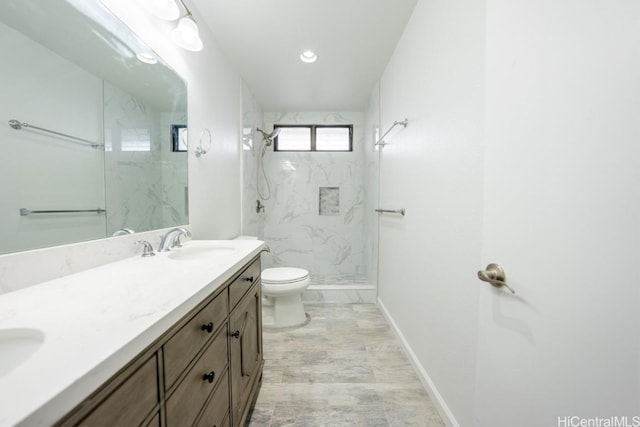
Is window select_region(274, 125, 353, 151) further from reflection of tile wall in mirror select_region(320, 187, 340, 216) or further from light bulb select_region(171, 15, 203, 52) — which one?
light bulb select_region(171, 15, 203, 52)

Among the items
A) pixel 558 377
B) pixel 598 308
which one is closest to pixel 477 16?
pixel 598 308

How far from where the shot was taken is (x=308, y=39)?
1.78m

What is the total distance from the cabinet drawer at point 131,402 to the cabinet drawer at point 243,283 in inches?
16.5

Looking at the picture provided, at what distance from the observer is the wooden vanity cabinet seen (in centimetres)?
40

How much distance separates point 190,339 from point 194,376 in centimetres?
12

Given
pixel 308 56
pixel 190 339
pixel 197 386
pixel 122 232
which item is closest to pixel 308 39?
pixel 308 56

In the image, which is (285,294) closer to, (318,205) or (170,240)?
(170,240)

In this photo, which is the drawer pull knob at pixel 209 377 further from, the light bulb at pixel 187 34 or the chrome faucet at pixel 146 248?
the light bulb at pixel 187 34

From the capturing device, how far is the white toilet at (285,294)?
2016mm

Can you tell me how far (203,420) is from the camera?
2.32 ft

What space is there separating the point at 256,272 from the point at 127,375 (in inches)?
35.2

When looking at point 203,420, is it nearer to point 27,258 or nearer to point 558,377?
point 27,258

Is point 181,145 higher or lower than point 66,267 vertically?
higher

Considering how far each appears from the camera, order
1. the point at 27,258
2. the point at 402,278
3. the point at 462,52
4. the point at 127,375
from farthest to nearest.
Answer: the point at 402,278 → the point at 462,52 → the point at 27,258 → the point at 127,375
